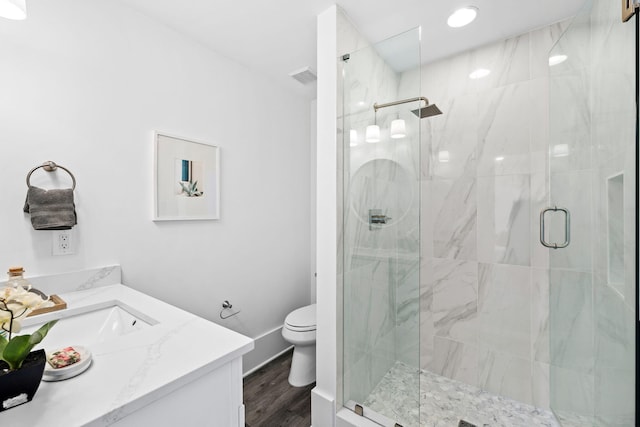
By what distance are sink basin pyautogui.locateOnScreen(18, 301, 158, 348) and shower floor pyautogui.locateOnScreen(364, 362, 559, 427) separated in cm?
133

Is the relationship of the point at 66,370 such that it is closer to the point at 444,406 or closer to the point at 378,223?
the point at 378,223

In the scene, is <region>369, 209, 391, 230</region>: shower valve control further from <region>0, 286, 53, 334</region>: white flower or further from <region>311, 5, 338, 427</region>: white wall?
<region>0, 286, 53, 334</region>: white flower

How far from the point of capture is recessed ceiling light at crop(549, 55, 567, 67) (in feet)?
5.30

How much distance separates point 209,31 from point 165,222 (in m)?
1.26

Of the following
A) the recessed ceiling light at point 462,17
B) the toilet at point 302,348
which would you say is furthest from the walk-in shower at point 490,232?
the toilet at point 302,348

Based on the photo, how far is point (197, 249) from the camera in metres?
1.98

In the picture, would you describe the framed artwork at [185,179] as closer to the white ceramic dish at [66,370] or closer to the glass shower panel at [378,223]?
the glass shower panel at [378,223]

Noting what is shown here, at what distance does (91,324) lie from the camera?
4.05ft

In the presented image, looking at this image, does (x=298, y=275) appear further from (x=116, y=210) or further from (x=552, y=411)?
(x=552, y=411)

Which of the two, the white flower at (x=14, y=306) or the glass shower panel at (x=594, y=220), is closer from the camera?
the white flower at (x=14, y=306)

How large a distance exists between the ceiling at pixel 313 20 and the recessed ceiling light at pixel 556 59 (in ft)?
0.83

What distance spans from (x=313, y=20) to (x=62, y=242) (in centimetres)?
181

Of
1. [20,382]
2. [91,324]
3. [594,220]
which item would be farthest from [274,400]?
[594,220]

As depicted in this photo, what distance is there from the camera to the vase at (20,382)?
605 mm
